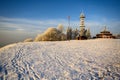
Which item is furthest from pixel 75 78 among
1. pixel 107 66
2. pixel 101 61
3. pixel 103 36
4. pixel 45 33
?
pixel 45 33

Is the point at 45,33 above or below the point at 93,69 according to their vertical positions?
above

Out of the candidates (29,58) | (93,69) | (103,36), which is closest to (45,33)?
(103,36)

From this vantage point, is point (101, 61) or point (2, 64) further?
point (101, 61)

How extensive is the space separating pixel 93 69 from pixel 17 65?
24.1 feet

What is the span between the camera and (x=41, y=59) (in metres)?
15.9

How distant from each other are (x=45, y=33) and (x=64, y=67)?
52.2m

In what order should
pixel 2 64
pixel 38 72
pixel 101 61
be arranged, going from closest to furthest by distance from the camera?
pixel 38 72, pixel 2 64, pixel 101 61

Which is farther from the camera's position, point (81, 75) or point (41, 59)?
point (41, 59)

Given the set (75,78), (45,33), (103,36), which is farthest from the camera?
(45,33)

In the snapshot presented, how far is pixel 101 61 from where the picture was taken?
1562 cm

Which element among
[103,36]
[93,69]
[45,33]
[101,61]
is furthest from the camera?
[45,33]

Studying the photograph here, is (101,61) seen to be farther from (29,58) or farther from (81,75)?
(29,58)

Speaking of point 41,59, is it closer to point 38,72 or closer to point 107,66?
point 38,72

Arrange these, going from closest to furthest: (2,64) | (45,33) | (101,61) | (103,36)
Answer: (2,64), (101,61), (103,36), (45,33)
